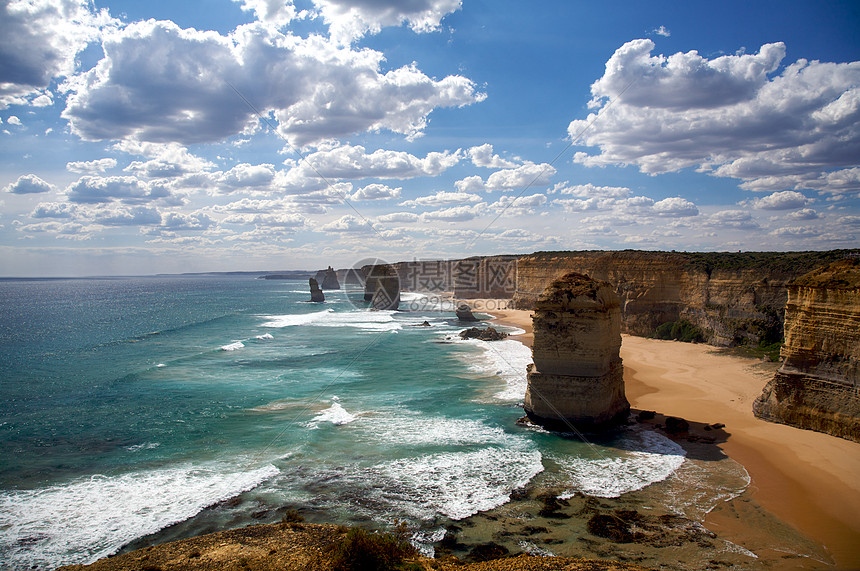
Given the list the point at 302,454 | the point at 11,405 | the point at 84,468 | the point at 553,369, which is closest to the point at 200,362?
the point at 11,405

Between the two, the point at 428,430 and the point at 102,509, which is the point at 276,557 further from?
the point at 428,430

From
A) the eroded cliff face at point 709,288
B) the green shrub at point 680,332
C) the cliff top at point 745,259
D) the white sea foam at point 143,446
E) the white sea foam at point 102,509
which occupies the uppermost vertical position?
the cliff top at point 745,259

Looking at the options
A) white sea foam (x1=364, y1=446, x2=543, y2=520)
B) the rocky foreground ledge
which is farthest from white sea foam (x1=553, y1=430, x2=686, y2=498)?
the rocky foreground ledge

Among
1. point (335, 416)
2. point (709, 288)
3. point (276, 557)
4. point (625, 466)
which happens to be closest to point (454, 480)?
point (625, 466)

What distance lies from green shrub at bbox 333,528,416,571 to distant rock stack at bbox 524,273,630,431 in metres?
8.90

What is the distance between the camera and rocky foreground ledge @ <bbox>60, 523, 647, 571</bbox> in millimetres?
7598

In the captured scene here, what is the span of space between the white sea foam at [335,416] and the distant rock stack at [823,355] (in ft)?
48.2

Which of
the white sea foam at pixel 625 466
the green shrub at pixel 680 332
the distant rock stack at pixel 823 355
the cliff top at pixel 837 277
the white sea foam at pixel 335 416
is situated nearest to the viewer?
the white sea foam at pixel 625 466

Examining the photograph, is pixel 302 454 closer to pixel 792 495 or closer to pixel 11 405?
pixel 792 495

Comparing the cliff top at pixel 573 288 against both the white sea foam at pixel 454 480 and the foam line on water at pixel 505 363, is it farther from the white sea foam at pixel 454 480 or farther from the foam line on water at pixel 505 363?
A: the foam line on water at pixel 505 363

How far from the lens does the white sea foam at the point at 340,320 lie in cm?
4912

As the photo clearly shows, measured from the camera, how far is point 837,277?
14117 millimetres

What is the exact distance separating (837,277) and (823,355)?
2.38 m

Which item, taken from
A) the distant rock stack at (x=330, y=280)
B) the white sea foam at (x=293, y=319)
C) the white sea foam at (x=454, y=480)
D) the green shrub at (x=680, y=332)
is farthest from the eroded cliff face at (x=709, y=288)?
the distant rock stack at (x=330, y=280)
